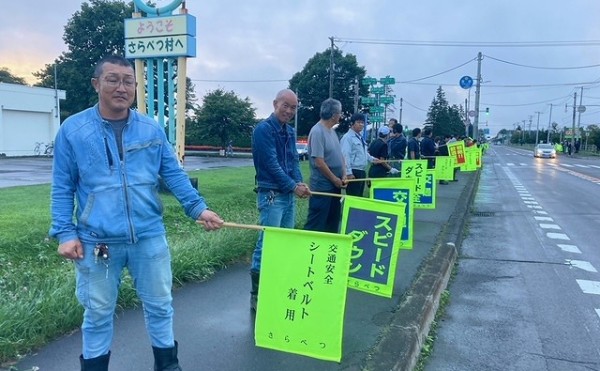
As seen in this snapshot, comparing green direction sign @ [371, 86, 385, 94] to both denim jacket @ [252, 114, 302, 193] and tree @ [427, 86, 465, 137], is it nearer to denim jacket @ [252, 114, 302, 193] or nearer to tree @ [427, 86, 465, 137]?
denim jacket @ [252, 114, 302, 193]

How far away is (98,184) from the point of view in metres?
2.43

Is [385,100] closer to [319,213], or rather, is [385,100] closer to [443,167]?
[443,167]

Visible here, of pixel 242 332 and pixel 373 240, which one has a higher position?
pixel 373 240

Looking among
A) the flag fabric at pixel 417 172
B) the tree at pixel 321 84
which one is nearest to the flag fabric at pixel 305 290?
the flag fabric at pixel 417 172

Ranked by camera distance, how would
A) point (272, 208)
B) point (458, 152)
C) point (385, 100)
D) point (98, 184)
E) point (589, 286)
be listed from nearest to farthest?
point (98, 184) → point (272, 208) → point (589, 286) → point (458, 152) → point (385, 100)

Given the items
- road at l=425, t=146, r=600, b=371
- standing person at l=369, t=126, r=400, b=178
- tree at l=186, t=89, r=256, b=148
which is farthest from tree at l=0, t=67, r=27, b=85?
road at l=425, t=146, r=600, b=371


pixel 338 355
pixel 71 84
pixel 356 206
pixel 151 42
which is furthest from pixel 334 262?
pixel 71 84

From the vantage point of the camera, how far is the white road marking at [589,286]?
17.3ft

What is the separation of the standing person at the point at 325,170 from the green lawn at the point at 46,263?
1336mm

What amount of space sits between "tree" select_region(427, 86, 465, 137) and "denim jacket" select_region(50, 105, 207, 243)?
6387 cm

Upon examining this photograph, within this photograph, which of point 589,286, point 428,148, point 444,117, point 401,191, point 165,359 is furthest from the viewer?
point 444,117

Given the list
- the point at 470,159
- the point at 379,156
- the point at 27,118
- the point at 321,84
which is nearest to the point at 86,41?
the point at 27,118

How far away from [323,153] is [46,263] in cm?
304

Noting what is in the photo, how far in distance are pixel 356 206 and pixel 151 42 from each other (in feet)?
22.7
